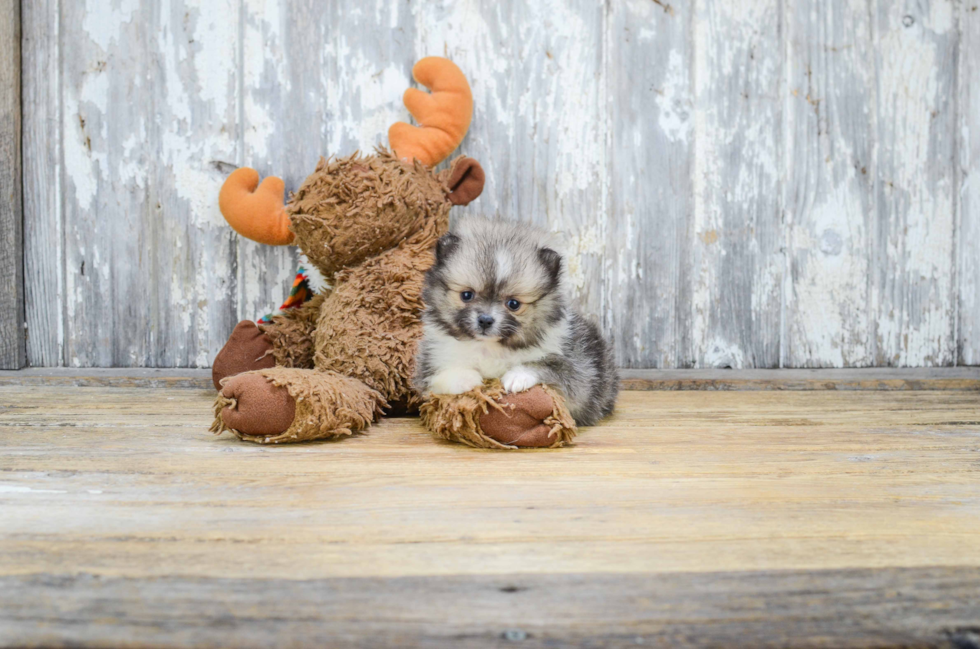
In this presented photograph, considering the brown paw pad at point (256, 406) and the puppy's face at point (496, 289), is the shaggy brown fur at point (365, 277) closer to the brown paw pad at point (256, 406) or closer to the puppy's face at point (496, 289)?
the brown paw pad at point (256, 406)

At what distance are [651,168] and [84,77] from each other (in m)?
2.09

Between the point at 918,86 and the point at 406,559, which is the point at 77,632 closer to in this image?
the point at 406,559

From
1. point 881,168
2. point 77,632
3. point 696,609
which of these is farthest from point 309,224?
point 881,168

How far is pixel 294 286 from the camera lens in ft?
7.55

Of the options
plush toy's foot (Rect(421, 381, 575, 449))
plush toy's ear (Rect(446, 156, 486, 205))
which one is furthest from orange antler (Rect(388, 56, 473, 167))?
plush toy's foot (Rect(421, 381, 575, 449))

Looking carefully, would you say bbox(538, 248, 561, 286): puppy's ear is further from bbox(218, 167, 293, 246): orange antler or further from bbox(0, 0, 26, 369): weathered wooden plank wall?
bbox(0, 0, 26, 369): weathered wooden plank wall

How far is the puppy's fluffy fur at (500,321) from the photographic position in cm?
169

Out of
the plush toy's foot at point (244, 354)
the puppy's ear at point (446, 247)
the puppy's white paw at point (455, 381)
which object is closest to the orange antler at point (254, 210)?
the plush toy's foot at point (244, 354)

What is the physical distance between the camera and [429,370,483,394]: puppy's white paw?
169cm

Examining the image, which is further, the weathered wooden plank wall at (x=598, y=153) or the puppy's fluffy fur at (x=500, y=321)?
the weathered wooden plank wall at (x=598, y=153)

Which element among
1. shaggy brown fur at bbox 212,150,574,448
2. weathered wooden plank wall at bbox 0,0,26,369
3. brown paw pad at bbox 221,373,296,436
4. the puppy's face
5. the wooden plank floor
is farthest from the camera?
weathered wooden plank wall at bbox 0,0,26,369

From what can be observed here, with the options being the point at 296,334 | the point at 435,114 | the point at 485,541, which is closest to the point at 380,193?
the point at 435,114

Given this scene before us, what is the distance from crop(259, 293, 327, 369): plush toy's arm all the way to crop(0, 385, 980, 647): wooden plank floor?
1.68 ft

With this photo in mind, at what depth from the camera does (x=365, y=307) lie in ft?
6.61
